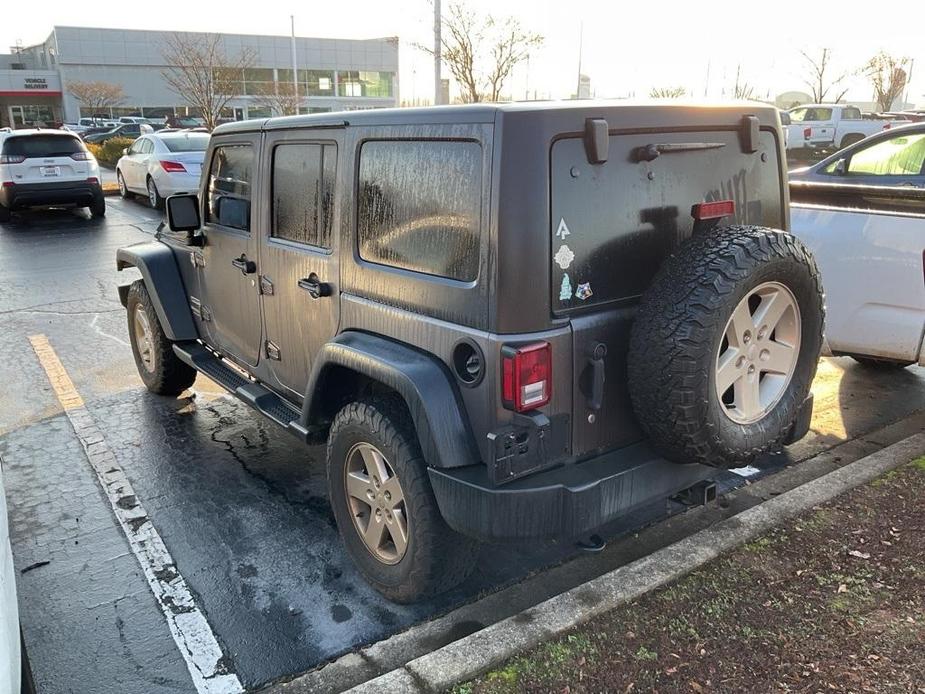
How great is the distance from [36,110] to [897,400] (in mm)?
72679

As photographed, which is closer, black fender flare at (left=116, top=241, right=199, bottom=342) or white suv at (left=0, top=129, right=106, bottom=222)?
black fender flare at (left=116, top=241, right=199, bottom=342)

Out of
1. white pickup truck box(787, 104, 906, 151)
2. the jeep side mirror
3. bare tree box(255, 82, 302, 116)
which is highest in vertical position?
bare tree box(255, 82, 302, 116)

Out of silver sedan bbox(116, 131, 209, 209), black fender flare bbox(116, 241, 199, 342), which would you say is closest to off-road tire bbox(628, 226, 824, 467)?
black fender flare bbox(116, 241, 199, 342)

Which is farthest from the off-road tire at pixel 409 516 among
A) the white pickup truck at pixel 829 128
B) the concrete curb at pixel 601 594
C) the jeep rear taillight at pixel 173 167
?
the white pickup truck at pixel 829 128

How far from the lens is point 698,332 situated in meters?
2.62

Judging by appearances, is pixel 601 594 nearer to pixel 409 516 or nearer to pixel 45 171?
pixel 409 516

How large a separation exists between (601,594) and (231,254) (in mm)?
2737

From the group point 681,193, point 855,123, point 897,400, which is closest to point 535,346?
point 681,193

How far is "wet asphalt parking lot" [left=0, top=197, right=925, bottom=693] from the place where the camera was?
300 centimetres

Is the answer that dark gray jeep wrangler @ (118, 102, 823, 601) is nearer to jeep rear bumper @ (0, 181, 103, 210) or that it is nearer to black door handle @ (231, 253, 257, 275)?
black door handle @ (231, 253, 257, 275)

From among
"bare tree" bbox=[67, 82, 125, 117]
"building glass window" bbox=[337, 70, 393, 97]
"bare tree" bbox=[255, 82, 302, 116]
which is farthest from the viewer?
"building glass window" bbox=[337, 70, 393, 97]

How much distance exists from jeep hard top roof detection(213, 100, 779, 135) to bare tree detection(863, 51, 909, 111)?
1867 inches

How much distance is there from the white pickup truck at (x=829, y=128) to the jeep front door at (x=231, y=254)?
1021 inches

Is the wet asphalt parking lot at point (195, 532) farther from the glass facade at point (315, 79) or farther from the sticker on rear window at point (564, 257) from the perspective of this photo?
the glass facade at point (315, 79)
